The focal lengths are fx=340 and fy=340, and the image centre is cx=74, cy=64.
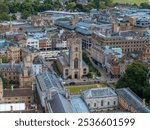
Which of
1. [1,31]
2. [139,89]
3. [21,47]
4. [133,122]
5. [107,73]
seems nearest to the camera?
[133,122]

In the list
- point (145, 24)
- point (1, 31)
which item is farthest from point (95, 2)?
point (1, 31)

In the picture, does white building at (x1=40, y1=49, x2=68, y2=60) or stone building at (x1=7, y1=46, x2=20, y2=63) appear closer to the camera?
stone building at (x1=7, y1=46, x2=20, y2=63)

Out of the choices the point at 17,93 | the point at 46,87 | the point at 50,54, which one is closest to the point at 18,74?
the point at 17,93

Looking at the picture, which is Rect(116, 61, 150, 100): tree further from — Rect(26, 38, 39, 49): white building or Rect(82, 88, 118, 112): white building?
Rect(26, 38, 39, 49): white building

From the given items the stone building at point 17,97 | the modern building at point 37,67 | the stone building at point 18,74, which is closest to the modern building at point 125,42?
the modern building at point 37,67

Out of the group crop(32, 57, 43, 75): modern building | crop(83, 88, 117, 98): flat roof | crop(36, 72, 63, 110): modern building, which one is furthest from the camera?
Answer: crop(32, 57, 43, 75): modern building

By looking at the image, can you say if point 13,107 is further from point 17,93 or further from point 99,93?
point 99,93

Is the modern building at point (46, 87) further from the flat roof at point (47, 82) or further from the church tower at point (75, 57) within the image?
the church tower at point (75, 57)

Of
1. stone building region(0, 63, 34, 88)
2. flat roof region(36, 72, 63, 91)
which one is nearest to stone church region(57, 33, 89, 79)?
stone building region(0, 63, 34, 88)

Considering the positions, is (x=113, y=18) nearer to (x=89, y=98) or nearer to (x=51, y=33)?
(x=51, y=33)
